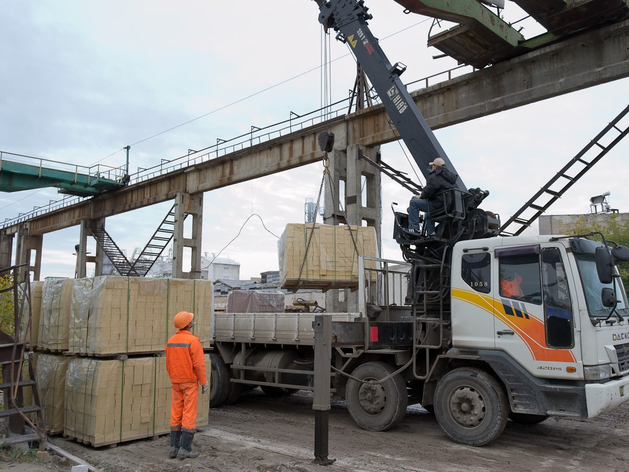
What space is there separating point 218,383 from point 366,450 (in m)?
4.09

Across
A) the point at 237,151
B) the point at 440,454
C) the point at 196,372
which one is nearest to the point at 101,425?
the point at 196,372

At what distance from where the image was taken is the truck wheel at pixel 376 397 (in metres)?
7.66

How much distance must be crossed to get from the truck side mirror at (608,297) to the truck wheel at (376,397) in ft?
9.85

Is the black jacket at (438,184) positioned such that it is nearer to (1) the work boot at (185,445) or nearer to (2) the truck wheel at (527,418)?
(2) the truck wheel at (527,418)

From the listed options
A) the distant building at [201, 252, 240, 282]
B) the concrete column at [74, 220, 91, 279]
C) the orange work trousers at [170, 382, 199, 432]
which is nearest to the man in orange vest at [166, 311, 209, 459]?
the orange work trousers at [170, 382, 199, 432]

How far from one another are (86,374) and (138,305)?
Answer: 1063 millimetres

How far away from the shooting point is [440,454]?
6562mm

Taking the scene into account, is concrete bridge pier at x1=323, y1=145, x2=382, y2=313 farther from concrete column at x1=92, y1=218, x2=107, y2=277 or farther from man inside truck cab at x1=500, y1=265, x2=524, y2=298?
concrete column at x1=92, y1=218, x2=107, y2=277

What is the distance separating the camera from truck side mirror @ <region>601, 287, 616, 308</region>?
6027 mm

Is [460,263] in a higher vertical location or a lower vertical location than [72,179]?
lower

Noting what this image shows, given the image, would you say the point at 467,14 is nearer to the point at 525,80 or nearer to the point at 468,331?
the point at 525,80

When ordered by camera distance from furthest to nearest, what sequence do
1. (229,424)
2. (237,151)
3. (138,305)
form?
(237,151)
(229,424)
(138,305)

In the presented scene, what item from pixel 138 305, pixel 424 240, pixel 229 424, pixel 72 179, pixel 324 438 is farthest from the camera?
pixel 72 179

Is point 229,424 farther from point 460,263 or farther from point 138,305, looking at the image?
point 460,263
